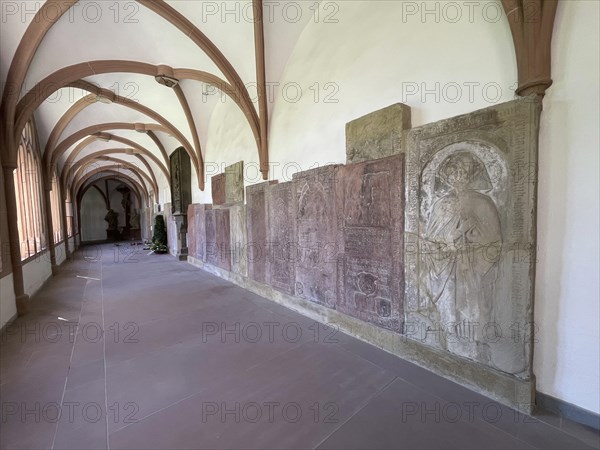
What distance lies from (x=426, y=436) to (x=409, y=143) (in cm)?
227

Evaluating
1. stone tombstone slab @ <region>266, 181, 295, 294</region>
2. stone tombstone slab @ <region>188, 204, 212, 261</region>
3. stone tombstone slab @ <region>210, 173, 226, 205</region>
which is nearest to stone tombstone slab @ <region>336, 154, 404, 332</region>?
stone tombstone slab @ <region>266, 181, 295, 294</region>

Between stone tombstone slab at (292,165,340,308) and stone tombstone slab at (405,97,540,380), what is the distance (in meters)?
1.00

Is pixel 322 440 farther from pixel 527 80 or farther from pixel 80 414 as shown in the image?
pixel 527 80

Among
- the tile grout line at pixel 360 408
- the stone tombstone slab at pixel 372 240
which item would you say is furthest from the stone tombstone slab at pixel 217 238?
the tile grout line at pixel 360 408

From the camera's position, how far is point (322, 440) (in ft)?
5.56

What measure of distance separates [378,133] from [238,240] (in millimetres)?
3710

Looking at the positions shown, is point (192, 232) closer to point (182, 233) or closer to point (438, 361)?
point (182, 233)

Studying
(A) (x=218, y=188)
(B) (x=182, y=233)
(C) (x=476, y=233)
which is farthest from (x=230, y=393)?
(B) (x=182, y=233)

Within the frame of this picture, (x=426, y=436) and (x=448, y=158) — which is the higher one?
(x=448, y=158)

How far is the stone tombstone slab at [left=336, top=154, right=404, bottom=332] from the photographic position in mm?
2605

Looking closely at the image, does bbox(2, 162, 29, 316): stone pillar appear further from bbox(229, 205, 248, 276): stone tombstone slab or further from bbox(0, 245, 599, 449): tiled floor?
bbox(229, 205, 248, 276): stone tombstone slab

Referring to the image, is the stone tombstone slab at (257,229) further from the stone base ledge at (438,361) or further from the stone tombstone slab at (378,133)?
the stone tombstone slab at (378,133)

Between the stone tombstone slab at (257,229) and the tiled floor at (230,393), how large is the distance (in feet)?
3.78

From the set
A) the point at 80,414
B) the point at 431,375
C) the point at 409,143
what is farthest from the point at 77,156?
the point at 431,375
